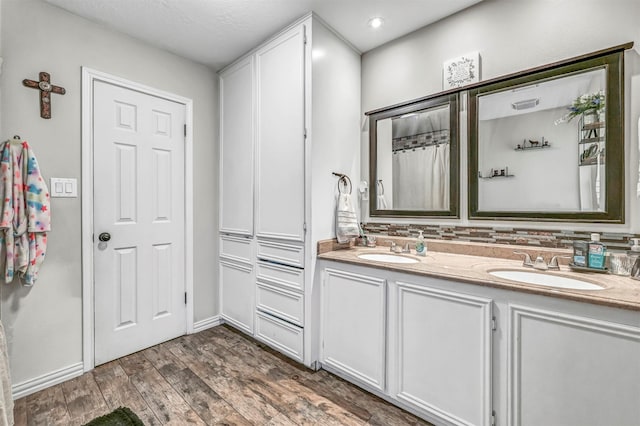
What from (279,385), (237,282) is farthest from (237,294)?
(279,385)

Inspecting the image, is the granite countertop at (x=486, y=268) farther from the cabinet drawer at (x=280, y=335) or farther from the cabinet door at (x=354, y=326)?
the cabinet drawer at (x=280, y=335)

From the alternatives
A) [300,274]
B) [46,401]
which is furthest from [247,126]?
[46,401]

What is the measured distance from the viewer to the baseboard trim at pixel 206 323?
8.48ft

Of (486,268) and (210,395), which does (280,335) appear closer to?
(210,395)

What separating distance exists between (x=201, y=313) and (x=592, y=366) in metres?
2.70

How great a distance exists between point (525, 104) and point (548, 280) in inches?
40.9

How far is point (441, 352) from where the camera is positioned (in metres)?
1.42

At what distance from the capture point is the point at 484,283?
1.27m

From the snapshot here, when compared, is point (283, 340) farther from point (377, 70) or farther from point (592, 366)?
point (377, 70)

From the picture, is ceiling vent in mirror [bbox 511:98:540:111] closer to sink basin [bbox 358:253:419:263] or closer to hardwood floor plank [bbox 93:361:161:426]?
sink basin [bbox 358:253:419:263]

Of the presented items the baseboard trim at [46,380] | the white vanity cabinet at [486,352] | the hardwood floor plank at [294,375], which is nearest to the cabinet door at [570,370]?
the white vanity cabinet at [486,352]

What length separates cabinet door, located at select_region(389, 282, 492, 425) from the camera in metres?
1.29

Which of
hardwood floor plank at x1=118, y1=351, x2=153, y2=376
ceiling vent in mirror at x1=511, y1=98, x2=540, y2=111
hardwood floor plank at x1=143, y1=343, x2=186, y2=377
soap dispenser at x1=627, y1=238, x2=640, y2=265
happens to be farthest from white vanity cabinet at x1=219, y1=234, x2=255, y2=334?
soap dispenser at x1=627, y1=238, x2=640, y2=265

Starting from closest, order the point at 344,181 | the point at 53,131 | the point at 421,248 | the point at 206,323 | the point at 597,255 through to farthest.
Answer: the point at 597,255
the point at 53,131
the point at 421,248
the point at 344,181
the point at 206,323
